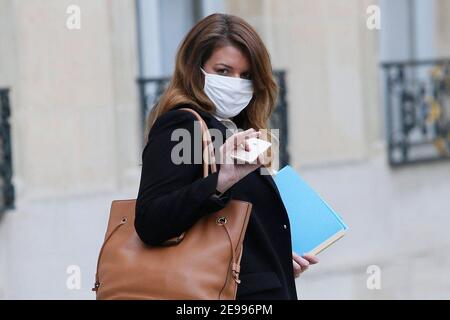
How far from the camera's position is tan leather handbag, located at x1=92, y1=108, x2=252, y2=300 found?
8.62ft

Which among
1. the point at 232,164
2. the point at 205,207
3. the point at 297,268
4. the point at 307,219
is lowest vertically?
the point at 297,268

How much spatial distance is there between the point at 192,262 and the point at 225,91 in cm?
52

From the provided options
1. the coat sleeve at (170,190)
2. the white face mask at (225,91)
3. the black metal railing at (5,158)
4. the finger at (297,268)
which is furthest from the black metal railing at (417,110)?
the coat sleeve at (170,190)

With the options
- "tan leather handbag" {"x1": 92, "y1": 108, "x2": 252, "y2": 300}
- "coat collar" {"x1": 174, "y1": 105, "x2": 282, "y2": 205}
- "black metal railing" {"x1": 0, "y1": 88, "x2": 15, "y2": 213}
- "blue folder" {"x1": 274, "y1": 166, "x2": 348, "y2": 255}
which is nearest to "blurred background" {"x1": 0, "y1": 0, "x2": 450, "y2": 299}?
"black metal railing" {"x1": 0, "y1": 88, "x2": 15, "y2": 213}

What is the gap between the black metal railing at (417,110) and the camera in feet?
26.8

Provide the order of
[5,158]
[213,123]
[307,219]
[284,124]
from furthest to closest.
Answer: [284,124] < [5,158] < [307,219] < [213,123]

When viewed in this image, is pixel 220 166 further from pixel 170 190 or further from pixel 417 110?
pixel 417 110

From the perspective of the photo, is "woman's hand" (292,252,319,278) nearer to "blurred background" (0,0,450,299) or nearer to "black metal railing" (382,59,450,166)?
"blurred background" (0,0,450,299)

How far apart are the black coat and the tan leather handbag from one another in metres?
0.03

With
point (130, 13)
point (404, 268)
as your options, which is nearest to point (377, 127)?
point (404, 268)

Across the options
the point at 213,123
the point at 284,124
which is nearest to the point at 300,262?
the point at 213,123

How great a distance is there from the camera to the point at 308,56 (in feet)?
24.4

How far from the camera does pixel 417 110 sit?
328 inches

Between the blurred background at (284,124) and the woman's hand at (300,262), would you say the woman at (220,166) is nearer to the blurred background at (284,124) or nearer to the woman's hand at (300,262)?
the woman's hand at (300,262)
